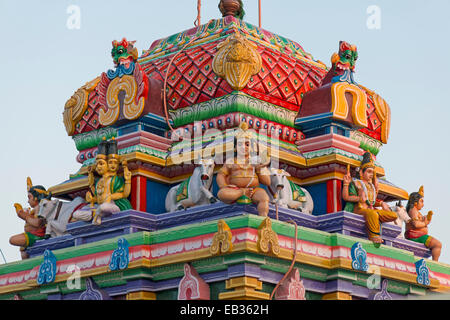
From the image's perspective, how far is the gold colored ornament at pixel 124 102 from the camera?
24.8m

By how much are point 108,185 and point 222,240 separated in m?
3.73

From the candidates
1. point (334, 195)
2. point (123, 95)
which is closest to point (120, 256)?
point (123, 95)

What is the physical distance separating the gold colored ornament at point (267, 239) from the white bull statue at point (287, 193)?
4.97 ft

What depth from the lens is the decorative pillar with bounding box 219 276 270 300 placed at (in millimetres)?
20984

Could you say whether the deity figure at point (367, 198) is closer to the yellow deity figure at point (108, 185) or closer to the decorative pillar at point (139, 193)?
the decorative pillar at point (139, 193)

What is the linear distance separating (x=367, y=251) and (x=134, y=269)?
4776 millimetres

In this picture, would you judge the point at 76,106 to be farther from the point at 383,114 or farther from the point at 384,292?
the point at 384,292

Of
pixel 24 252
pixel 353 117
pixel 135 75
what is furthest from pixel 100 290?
pixel 353 117

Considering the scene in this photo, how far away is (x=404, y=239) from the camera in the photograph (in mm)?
25156

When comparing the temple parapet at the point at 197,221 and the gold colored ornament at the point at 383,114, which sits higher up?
the gold colored ornament at the point at 383,114

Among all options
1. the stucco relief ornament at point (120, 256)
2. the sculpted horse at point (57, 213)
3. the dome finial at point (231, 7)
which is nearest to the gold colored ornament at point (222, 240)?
the stucco relief ornament at point (120, 256)

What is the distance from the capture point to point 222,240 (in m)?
21.3

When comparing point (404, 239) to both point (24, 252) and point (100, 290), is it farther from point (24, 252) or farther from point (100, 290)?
point (24, 252)

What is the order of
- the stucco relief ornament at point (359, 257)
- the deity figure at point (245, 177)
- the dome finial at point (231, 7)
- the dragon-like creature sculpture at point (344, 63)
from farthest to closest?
1. the dome finial at point (231, 7)
2. the dragon-like creature sculpture at point (344, 63)
3. the stucco relief ornament at point (359, 257)
4. the deity figure at point (245, 177)
